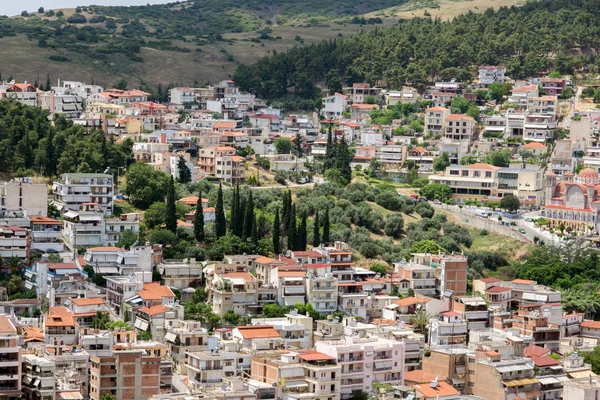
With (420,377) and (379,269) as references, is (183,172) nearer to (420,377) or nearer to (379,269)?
(379,269)

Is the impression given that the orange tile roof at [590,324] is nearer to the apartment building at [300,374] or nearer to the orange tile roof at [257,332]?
the orange tile roof at [257,332]

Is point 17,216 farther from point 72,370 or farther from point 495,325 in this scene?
point 495,325

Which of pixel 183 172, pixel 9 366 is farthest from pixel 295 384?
pixel 183 172

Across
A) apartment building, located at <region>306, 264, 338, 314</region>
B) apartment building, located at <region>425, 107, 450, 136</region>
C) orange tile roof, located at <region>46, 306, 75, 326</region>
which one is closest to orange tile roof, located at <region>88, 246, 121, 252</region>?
orange tile roof, located at <region>46, 306, 75, 326</region>

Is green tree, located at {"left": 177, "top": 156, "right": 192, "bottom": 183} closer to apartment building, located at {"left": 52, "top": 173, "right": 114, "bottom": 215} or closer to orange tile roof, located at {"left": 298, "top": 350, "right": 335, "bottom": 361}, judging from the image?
apartment building, located at {"left": 52, "top": 173, "right": 114, "bottom": 215}

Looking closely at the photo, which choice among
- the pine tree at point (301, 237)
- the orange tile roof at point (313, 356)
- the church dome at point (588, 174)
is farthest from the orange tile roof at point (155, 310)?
the church dome at point (588, 174)

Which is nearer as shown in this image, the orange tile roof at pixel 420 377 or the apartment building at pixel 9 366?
the apartment building at pixel 9 366

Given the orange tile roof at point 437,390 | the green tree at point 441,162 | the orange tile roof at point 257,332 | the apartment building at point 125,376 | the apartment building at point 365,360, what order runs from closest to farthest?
the apartment building at point 125,376 → the orange tile roof at point 437,390 → the apartment building at point 365,360 → the orange tile roof at point 257,332 → the green tree at point 441,162
